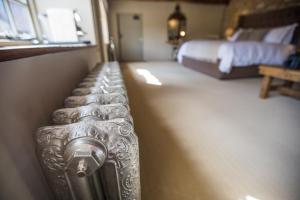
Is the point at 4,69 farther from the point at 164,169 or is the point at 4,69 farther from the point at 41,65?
the point at 164,169

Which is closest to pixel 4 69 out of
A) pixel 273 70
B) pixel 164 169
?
pixel 164 169

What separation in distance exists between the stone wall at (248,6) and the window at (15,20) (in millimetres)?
5590

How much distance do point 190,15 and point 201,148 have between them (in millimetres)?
7026

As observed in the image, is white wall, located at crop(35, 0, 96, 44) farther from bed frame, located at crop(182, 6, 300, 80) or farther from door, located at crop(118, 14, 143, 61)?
door, located at crop(118, 14, 143, 61)

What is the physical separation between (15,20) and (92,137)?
1215mm

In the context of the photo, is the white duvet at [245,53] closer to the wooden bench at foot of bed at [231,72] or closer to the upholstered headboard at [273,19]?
the wooden bench at foot of bed at [231,72]

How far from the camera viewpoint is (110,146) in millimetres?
517

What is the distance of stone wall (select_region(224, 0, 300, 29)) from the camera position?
4188 millimetres

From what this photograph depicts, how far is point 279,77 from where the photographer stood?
1.96 meters

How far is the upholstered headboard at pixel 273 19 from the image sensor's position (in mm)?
3783

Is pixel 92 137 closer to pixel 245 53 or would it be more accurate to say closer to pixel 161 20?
pixel 245 53

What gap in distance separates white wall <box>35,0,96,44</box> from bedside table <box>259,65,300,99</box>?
2356 millimetres

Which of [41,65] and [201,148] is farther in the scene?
[201,148]

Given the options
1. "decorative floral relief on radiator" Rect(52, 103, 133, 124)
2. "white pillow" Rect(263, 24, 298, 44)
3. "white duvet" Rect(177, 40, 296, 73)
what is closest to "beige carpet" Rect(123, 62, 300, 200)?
"decorative floral relief on radiator" Rect(52, 103, 133, 124)
